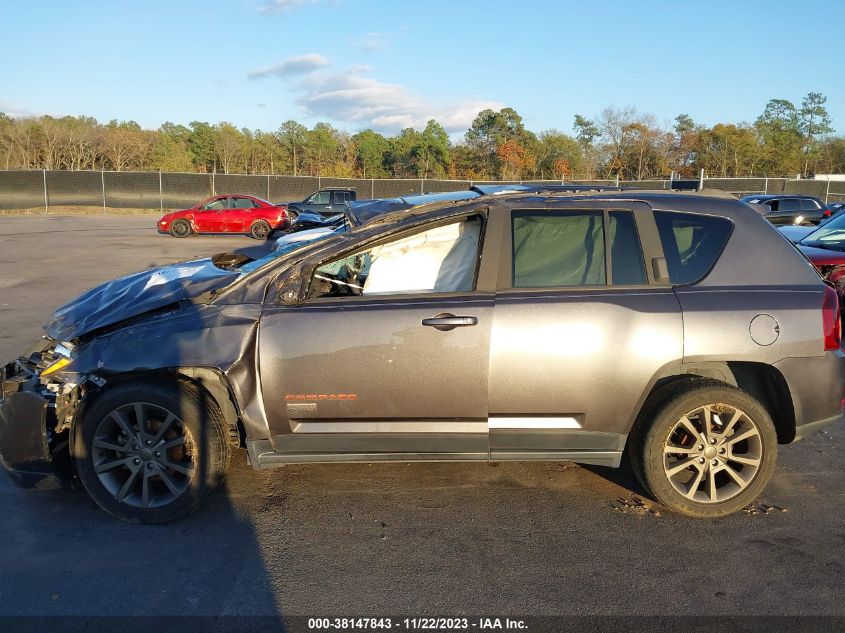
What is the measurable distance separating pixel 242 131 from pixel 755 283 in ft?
225

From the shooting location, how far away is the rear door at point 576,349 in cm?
366

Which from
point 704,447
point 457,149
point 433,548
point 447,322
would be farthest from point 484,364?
point 457,149

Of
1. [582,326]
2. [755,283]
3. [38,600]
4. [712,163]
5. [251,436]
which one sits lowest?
[38,600]

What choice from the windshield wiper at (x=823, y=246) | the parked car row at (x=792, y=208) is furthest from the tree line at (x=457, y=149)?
the windshield wiper at (x=823, y=246)

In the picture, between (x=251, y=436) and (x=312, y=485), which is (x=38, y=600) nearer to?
(x=251, y=436)

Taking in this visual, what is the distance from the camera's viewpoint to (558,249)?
3.95 m

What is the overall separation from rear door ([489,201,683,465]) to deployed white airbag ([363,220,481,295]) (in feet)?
0.91

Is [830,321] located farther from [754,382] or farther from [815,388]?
[754,382]

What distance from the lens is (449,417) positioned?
12.2 feet

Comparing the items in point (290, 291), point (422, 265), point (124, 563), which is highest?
point (422, 265)

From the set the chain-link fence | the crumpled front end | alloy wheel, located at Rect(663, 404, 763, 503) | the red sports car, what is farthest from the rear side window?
the chain-link fence

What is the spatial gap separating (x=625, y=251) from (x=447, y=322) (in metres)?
1.16

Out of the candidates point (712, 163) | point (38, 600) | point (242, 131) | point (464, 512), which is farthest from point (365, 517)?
point (242, 131)

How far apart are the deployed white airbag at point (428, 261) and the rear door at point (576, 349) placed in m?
0.28
